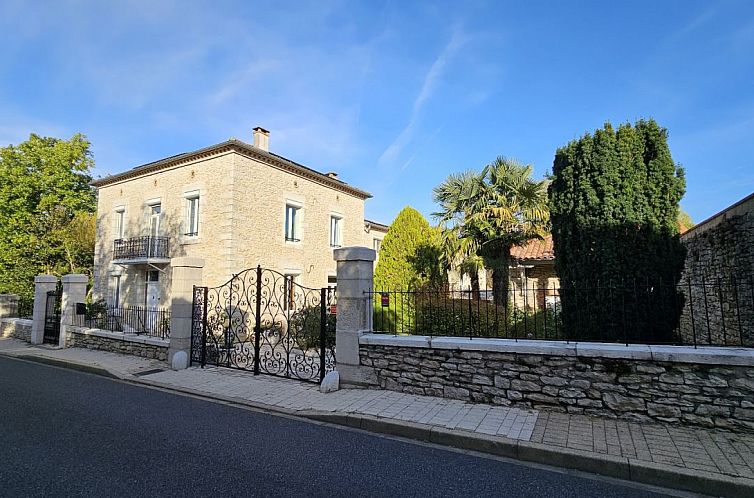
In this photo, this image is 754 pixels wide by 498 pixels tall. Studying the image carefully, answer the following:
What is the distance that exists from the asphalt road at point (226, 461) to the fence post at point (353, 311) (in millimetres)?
1343

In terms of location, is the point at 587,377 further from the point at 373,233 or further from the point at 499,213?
the point at 373,233

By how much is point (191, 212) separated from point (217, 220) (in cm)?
191

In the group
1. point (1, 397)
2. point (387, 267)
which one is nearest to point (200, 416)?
point (1, 397)

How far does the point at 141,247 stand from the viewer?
1652 centimetres

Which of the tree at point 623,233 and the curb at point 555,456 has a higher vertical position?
the tree at point 623,233

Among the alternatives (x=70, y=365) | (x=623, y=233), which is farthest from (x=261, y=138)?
(x=623, y=233)

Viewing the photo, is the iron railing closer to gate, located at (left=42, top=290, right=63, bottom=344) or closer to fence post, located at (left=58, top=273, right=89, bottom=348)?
gate, located at (left=42, top=290, right=63, bottom=344)

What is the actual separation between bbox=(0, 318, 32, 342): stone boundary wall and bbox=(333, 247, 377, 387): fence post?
12352 millimetres

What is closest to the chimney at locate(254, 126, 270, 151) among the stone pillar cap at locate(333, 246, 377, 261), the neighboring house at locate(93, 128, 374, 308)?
the neighboring house at locate(93, 128, 374, 308)

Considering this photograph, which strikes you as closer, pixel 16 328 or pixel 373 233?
pixel 16 328

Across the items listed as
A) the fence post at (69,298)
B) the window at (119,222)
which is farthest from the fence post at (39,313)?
the window at (119,222)

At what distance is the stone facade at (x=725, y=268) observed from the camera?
6809 millimetres

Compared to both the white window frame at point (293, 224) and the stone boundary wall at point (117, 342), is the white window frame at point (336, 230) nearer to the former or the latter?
the white window frame at point (293, 224)


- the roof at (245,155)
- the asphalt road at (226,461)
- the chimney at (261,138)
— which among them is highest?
the chimney at (261,138)
